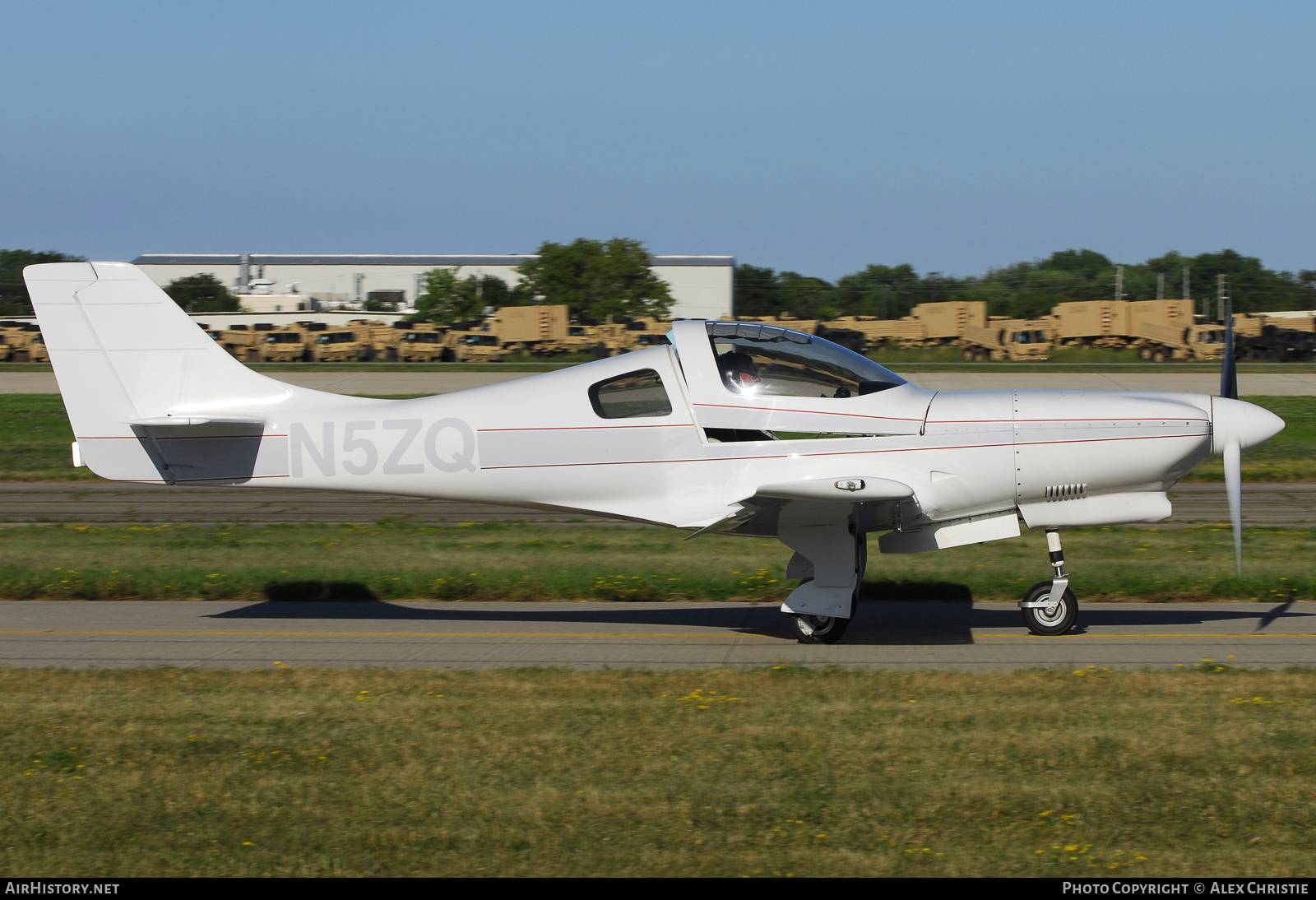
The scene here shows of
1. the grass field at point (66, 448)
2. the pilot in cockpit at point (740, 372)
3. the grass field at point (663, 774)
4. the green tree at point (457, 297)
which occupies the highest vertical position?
the green tree at point (457, 297)

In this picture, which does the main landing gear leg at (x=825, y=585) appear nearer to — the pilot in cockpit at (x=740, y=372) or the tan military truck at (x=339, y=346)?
the pilot in cockpit at (x=740, y=372)

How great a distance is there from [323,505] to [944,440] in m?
12.2

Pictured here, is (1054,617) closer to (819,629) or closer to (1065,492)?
(1065,492)

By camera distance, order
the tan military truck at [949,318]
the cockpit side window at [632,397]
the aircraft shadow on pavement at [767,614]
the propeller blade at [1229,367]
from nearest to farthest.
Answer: the cockpit side window at [632,397], the propeller blade at [1229,367], the aircraft shadow on pavement at [767,614], the tan military truck at [949,318]

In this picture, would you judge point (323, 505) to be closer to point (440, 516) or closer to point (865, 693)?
point (440, 516)

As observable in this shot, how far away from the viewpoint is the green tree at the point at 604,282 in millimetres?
70562

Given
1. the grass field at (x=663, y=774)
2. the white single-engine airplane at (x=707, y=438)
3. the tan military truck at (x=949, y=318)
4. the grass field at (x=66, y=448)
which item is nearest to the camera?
the grass field at (x=663, y=774)

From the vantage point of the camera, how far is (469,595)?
11406 millimetres

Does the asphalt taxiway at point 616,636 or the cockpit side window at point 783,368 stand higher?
the cockpit side window at point 783,368

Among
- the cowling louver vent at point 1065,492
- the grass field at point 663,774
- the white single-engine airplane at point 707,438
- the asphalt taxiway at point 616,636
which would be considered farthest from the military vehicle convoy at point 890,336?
the grass field at point 663,774

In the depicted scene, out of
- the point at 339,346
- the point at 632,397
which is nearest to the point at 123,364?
the point at 632,397

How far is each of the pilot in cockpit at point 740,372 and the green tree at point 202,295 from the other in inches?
3025

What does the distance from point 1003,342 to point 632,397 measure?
146ft

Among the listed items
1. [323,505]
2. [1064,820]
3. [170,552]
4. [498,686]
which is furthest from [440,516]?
[1064,820]
